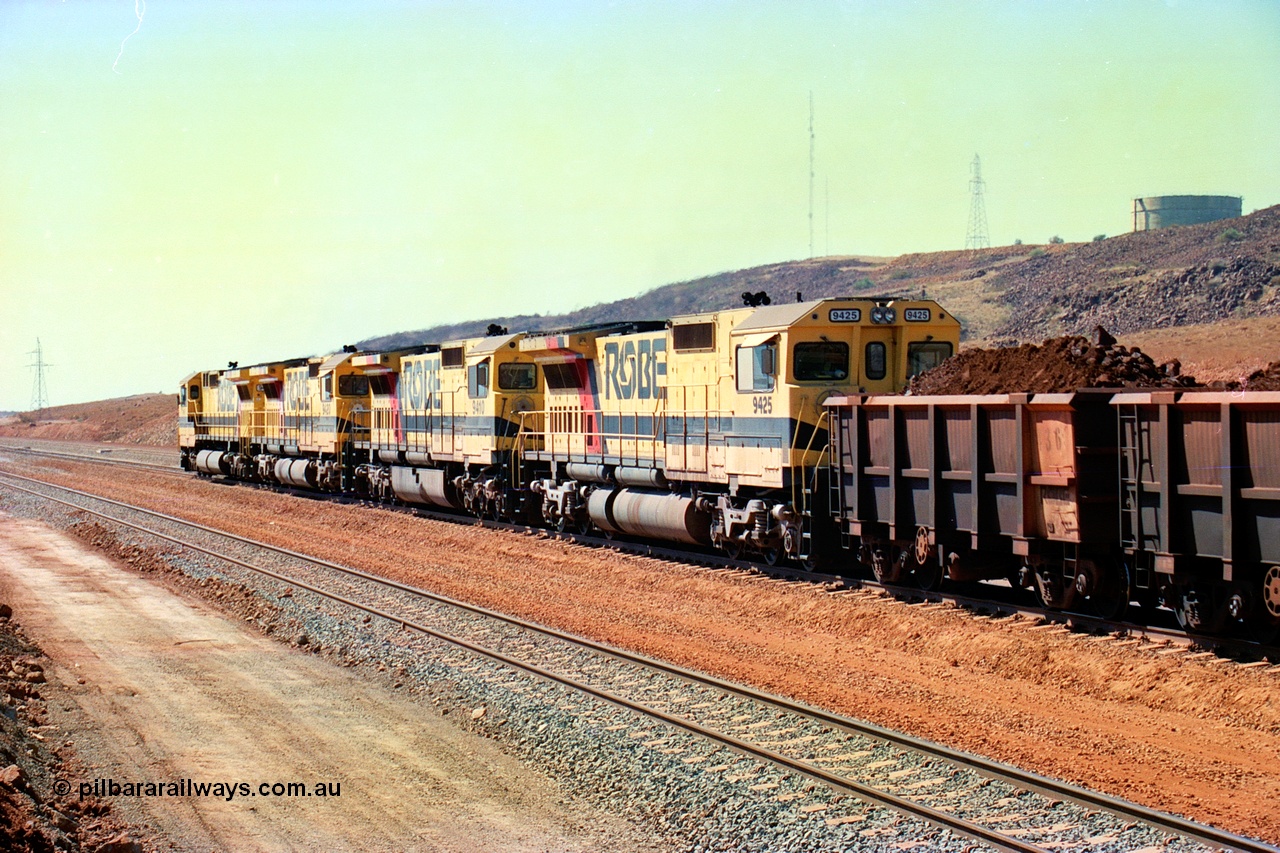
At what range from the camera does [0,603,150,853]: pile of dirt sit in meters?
7.85

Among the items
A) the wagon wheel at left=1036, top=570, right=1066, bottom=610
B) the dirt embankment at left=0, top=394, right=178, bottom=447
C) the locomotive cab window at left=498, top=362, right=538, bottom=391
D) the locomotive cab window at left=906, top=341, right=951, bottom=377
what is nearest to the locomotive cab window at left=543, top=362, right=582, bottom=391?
the locomotive cab window at left=498, top=362, right=538, bottom=391

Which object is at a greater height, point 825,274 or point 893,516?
point 825,274

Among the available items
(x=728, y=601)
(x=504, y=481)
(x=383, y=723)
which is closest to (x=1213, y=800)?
(x=383, y=723)

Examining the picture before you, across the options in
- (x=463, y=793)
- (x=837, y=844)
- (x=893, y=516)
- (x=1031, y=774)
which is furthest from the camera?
(x=893, y=516)

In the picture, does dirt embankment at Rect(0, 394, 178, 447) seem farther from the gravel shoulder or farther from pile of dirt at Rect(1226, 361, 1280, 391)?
pile of dirt at Rect(1226, 361, 1280, 391)

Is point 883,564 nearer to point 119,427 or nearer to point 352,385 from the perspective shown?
point 352,385

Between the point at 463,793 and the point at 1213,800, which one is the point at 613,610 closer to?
the point at 463,793

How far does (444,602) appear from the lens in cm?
1795

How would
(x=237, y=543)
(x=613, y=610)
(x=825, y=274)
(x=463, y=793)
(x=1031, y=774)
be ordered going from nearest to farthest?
(x=1031, y=774) → (x=463, y=793) → (x=613, y=610) → (x=237, y=543) → (x=825, y=274)

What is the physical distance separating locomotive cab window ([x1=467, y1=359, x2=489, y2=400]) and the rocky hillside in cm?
2822

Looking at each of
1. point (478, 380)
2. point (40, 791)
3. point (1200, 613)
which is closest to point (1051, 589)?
point (1200, 613)

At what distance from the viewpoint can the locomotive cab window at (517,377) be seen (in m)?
28.7

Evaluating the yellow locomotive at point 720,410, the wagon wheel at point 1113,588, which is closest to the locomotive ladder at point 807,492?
the yellow locomotive at point 720,410

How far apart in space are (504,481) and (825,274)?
331ft
